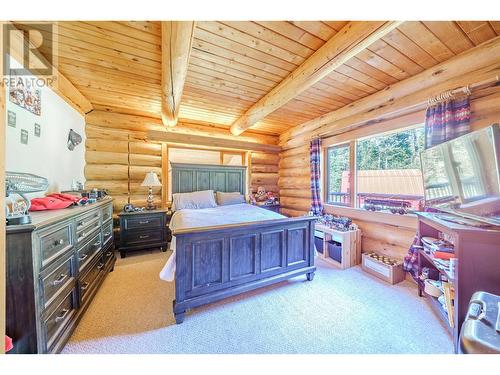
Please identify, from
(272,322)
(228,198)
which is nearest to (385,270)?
(272,322)

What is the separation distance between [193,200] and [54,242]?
2270 mm

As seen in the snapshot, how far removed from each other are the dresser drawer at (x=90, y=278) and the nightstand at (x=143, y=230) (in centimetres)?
81

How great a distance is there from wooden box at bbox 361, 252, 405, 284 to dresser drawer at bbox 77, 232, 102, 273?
11.1 ft

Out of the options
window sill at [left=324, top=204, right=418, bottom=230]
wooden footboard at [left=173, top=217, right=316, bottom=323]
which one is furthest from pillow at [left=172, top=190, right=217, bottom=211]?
window sill at [left=324, top=204, right=418, bottom=230]

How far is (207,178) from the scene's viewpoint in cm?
398

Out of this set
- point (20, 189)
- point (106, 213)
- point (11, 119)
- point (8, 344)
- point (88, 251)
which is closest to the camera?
point (8, 344)

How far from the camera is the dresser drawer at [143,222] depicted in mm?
2955

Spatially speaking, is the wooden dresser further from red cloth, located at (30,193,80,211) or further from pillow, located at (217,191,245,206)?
pillow, located at (217,191,245,206)

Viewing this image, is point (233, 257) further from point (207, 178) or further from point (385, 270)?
point (207, 178)

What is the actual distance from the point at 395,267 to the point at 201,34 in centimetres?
334

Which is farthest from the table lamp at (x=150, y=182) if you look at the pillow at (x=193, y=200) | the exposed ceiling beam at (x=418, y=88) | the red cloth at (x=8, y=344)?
the exposed ceiling beam at (x=418, y=88)
